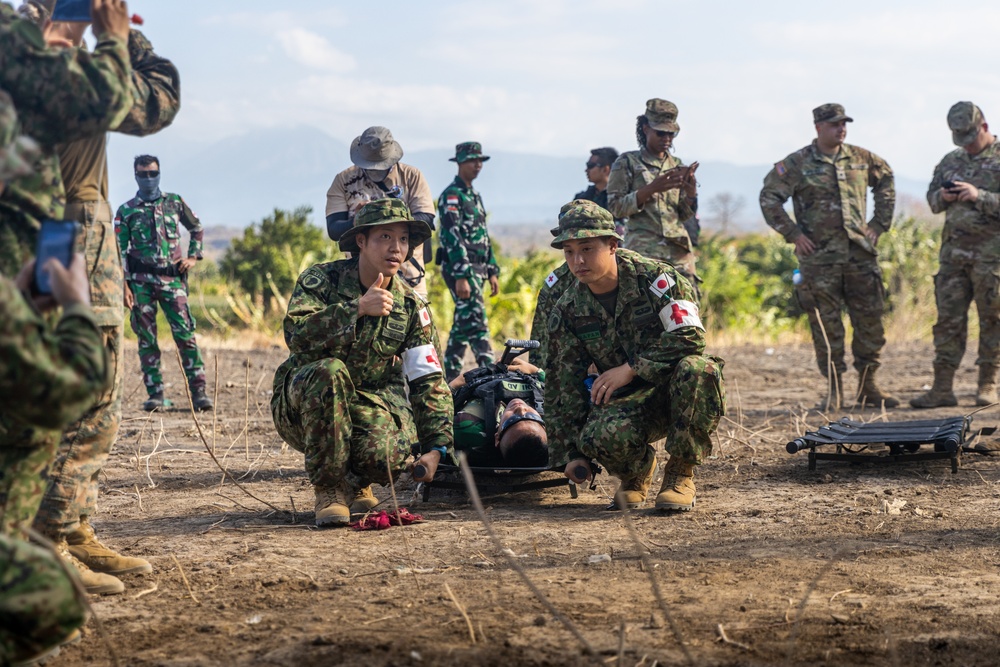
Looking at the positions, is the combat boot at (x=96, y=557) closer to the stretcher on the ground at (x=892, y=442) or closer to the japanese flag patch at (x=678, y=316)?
the japanese flag patch at (x=678, y=316)

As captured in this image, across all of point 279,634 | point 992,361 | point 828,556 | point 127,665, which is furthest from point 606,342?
point 992,361

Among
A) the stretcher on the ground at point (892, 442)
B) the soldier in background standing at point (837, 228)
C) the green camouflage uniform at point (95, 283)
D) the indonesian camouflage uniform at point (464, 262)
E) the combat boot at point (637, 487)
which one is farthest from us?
the indonesian camouflage uniform at point (464, 262)

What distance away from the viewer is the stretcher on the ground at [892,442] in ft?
20.4

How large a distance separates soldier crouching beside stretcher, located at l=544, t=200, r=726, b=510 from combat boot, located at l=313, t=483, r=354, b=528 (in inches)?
41.9

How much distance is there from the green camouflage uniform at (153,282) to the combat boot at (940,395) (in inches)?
235

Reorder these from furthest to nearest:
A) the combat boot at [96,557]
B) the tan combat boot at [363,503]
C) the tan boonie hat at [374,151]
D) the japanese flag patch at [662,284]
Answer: the tan boonie hat at [374,151] → the japanese flag patch at [662,284] → the tan combat boot at [363,503] → the combat boot at [96,557]

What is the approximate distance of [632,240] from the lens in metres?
8.59

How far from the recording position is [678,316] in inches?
209

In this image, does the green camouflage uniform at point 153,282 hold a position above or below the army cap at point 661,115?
below

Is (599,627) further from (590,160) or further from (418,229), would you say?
(590,160)

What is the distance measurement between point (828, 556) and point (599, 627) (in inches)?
54.2

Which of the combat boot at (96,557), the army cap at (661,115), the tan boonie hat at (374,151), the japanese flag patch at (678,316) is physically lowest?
the combat boot at (96,557)

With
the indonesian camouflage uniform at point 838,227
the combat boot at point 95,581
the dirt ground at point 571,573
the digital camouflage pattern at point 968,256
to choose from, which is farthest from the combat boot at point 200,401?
the digital camouflage pattern at point 968,256

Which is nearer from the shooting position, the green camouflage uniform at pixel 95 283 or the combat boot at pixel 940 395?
the green camouflage uniform at pixel 95 283
